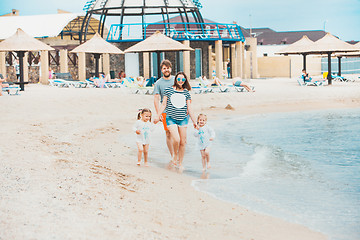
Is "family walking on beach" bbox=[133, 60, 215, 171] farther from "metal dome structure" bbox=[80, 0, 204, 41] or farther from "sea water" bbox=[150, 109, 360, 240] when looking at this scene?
"metal dome structure" bbox=[80, 0, 204, 41]

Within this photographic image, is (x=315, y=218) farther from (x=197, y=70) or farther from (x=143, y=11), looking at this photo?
(x=143, y=11)

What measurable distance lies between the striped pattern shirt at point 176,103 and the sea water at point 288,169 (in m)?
0.89

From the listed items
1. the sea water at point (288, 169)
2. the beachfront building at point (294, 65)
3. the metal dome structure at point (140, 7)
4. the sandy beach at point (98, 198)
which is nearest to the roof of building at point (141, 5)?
the metal dome structure at point (140, 7)

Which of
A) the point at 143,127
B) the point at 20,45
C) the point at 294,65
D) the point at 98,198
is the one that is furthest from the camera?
the point at 294,65

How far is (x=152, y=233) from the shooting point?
12.8 feet

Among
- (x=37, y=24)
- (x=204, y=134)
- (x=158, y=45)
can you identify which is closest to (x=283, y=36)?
(x=37, y=24)

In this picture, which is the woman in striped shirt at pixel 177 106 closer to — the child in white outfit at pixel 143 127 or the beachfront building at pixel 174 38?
the child in white outfit at pixel 143 127

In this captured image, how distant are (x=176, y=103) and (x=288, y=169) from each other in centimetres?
235

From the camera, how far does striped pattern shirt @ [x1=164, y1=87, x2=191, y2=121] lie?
21.6 feet

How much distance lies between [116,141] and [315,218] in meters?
5.41

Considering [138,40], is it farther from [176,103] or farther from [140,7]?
[176,103]

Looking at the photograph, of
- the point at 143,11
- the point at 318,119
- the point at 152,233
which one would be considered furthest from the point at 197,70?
the point at 152,233

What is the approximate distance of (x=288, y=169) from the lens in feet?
25.7

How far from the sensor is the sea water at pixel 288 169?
5.27 m
